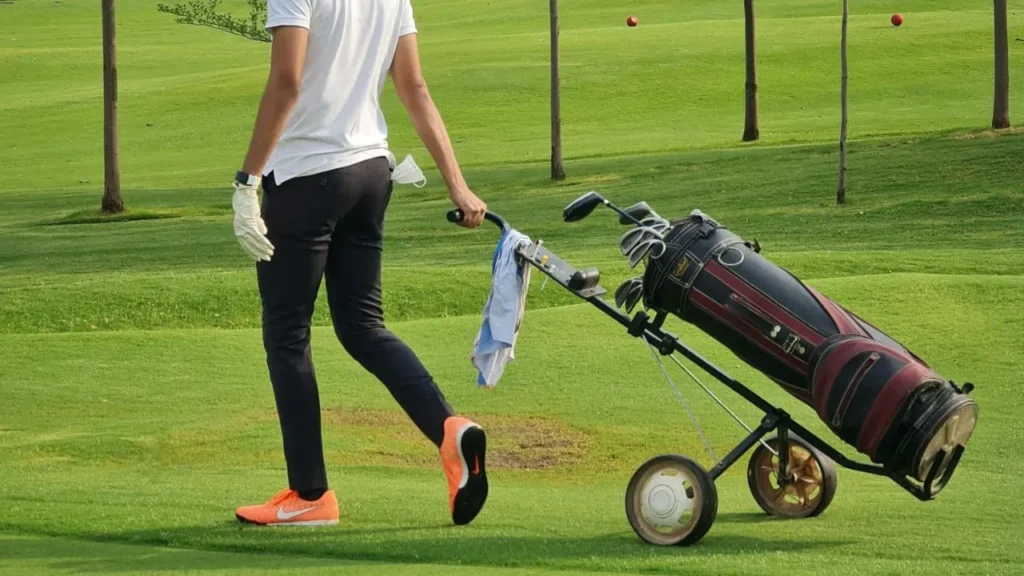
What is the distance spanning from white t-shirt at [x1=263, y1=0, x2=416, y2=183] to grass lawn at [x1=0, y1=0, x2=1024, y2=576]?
4.75 ft

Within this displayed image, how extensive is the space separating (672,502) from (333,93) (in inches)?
80.2

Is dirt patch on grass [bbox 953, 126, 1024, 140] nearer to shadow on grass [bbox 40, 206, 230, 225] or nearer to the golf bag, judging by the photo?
shadow on grass [bbox 40, 206, 230, 225]

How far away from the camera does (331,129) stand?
594 cm

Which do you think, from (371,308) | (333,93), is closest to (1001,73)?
(371,308)

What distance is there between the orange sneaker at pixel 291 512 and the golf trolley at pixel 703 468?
121 cm

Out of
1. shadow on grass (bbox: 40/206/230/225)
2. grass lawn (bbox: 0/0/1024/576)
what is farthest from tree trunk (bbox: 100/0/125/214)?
grass lawn (bbox: 0/0/1024/576)

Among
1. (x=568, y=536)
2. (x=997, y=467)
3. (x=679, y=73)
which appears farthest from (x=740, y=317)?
(x=679, y=73)

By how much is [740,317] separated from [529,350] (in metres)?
4.67

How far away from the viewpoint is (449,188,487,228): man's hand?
6223mm

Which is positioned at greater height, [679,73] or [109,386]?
[109,386]

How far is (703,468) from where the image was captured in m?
5.87

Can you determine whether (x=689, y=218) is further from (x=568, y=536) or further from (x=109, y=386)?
(x=109, y=386)

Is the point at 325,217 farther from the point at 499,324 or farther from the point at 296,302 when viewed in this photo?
the point at 499,324

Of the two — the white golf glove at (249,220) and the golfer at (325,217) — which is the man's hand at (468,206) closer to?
the golfer at (325,217)
